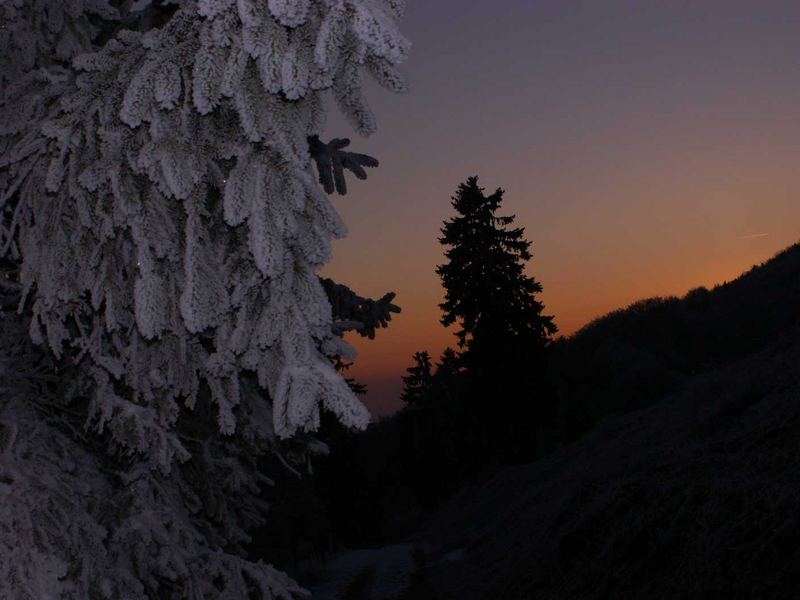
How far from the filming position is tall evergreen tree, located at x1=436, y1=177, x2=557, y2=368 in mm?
28219

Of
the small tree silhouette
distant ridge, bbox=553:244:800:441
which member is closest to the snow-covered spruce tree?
distant ridge, bbox=553:244:800:441

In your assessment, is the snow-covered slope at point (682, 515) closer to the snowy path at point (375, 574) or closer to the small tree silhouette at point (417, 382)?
the snowy path at point (375, 574)

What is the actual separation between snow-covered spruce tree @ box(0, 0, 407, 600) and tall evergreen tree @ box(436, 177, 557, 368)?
24331mm

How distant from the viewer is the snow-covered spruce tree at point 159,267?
2805 millimetres

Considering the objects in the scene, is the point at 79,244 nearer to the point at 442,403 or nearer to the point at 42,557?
the point at 42,557

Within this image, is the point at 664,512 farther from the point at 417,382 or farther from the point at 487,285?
the point at 417,382

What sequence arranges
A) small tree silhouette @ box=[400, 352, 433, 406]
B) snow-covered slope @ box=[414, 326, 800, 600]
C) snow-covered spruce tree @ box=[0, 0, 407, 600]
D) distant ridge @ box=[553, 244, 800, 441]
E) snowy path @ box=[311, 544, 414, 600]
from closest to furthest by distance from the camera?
1. snow-covered spruce tree @ box=[0, 0, 407, 600]
2. snow-covered slope @ box=[414, 326, 800, 600]
3. snowy path @ box=[311, 544, 414, 600]
4. distant ridge @ box=[553, 244, 800, 441]
5. small tree silhouette @ box=[400, 352, 433, 406]

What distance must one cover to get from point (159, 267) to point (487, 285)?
25.7 m

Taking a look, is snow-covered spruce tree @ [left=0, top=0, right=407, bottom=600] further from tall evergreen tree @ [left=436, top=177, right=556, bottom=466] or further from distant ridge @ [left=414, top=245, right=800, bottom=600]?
tall evergreen tree @ [left=436, top=177, right=556, bottom=466]

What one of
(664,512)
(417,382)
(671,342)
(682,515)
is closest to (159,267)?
(682,515)

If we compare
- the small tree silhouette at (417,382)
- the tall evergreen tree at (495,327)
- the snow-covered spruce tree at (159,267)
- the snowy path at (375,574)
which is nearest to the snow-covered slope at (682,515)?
the snowy path at (375,574)

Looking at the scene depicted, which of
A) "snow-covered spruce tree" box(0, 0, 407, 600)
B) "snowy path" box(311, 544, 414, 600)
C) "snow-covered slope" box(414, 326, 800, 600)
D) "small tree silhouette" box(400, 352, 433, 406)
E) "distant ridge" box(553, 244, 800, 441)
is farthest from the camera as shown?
"small tree silhouette" box(400, 352, 433, 406)

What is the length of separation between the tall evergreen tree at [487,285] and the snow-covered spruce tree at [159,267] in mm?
24331

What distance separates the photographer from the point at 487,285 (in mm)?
28656
